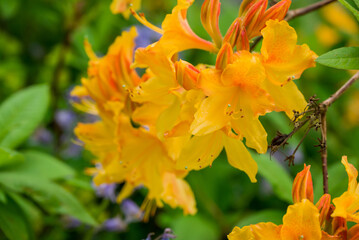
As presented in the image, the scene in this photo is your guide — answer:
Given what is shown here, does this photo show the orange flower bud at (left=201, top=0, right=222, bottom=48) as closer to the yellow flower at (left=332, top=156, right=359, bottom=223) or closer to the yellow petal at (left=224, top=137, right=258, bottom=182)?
the yellow petal at (left=224, top=137, right=258, bottom=182)

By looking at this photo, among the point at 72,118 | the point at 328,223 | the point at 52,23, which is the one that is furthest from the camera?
the point at 52,23

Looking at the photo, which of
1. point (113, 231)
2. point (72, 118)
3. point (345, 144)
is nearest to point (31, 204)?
point (113, 231)

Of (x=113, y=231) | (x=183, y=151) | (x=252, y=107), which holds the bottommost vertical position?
(x=113, y=231)

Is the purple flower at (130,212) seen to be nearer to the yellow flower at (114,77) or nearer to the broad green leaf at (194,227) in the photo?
the broad green leaf at (194,227)

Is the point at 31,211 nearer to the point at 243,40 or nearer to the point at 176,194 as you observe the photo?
the point at 176,194

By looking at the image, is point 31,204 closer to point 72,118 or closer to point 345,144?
point 72,118
